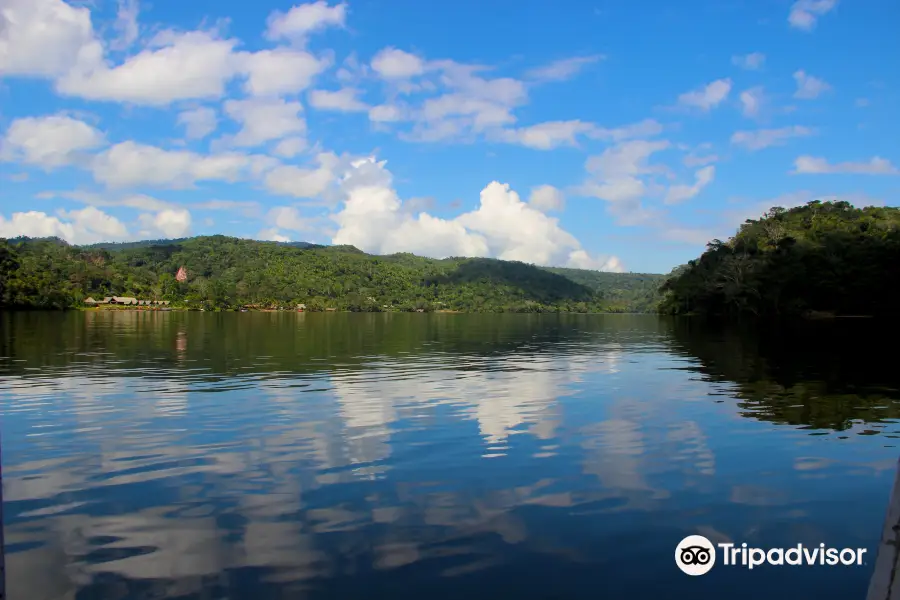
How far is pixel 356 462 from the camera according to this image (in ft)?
53.2

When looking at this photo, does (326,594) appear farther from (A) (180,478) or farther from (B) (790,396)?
(B) (790,396)

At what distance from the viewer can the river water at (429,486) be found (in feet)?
31.9

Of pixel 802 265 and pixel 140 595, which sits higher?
pixel 802 265

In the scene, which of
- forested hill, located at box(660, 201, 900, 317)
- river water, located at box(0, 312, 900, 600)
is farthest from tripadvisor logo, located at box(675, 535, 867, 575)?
forested hill, located at box(660, 201, 900, 317)

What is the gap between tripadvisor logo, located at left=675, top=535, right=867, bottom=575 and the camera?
34.1 feet

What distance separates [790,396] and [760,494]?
16.3m

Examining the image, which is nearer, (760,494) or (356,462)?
(760,494)

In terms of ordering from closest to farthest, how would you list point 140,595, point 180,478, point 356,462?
point 140,595 < point 180,478 < point 356,462

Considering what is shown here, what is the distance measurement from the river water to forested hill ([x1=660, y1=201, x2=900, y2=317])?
104 m

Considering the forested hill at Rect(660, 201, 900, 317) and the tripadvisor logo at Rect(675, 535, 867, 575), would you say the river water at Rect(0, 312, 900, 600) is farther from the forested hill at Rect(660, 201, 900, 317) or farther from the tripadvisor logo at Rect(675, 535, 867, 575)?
the forested hill at Rect(660, 201, 900, 317)

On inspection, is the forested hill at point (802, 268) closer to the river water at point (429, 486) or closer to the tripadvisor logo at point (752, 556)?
the river water at point (429, 486)

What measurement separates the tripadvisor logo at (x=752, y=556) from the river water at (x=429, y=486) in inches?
8.0

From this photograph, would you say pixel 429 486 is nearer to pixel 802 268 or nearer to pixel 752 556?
pixel 752 556

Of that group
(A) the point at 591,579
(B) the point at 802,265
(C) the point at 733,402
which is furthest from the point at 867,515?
(B) the point at 802,265
